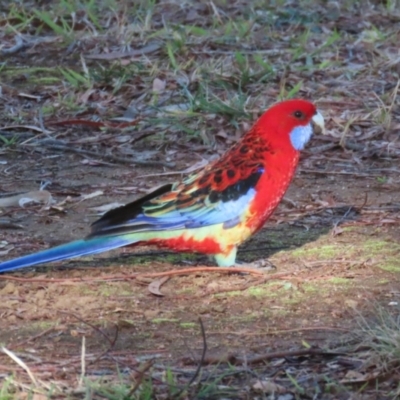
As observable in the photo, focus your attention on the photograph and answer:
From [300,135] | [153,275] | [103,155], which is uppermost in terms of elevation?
[300,135]

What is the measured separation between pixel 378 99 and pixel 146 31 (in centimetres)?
210

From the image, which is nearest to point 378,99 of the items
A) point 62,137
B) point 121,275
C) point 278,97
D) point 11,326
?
point 278,97

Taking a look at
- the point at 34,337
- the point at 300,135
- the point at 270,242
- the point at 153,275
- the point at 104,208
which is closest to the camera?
the point at 34,337

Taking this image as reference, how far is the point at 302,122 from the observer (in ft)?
15.8

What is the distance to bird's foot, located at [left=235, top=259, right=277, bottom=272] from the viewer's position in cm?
460

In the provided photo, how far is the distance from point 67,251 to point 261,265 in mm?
885

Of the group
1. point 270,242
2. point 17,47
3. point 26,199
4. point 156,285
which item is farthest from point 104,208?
point 17,47

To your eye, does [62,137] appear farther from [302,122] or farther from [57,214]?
[302,122]

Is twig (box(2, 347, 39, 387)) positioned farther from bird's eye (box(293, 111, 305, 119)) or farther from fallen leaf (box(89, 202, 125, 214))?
fallen leaf (box(89, 202, 125, 214))

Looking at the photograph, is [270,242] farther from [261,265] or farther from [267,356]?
[267,356]

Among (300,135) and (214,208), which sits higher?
(300,135)

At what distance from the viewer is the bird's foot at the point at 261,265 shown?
4.60 meters

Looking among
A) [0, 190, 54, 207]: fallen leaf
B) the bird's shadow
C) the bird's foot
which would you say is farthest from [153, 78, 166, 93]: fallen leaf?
the bird's foot

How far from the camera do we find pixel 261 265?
466cm
